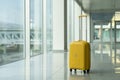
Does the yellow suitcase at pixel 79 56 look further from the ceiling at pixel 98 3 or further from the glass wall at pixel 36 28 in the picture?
the ceiling at pixel 98 3

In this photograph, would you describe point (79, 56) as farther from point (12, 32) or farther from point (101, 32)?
point (101, 32)

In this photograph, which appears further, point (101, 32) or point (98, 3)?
point (101, 32)

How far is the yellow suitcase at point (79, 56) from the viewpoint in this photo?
31.2 ft

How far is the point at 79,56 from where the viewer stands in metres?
9.57

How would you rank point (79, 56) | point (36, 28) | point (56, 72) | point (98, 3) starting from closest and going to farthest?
point (56, 72)
point (79, 56)
point (36, 28)
point (98, 3)

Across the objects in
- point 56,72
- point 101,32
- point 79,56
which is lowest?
point 56,72

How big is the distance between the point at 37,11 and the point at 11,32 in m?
5.53

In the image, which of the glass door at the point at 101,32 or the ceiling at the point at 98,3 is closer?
the ceiling at the point at 98,3

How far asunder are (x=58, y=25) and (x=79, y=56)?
38.2 feet

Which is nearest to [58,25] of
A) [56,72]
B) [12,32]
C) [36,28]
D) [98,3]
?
[36,28]

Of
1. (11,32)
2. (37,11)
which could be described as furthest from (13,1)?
(37,11)

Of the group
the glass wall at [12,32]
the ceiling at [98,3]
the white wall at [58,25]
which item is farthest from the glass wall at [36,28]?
the ceiling at [98,3]

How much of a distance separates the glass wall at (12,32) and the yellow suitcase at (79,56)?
7.89 ft

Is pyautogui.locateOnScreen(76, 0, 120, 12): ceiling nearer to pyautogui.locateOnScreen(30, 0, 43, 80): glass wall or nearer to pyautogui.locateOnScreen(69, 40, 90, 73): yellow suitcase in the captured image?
pyautogui.locateOnScreen(30, 0, 43, 80): glass wall
